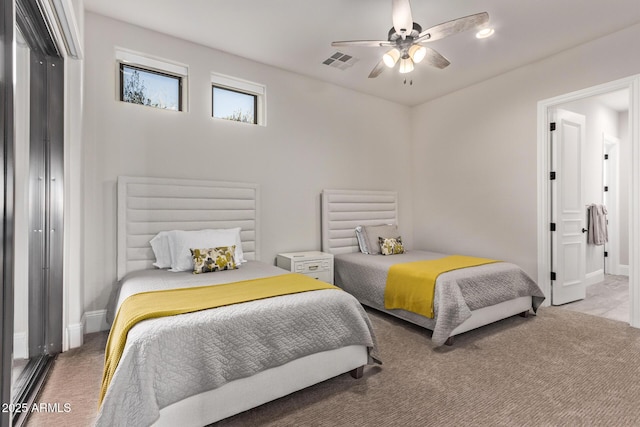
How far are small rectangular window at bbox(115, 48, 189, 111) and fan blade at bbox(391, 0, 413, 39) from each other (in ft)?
7.58

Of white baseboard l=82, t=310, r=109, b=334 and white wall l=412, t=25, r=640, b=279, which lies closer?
white baseboard l=82, t=310, r=109, b=334

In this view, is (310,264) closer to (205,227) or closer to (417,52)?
(205,227)

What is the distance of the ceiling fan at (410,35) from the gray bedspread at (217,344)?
6.55 ft

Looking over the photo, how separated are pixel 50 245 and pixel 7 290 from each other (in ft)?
5.10

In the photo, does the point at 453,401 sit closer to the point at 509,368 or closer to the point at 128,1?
the point at 509,368

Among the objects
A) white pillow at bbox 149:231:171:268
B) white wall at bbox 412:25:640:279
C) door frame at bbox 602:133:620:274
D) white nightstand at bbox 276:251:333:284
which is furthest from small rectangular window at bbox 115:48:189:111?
door frame at bbox 602:133:620:274

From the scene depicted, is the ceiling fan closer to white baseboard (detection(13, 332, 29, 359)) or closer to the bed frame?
the bed frame

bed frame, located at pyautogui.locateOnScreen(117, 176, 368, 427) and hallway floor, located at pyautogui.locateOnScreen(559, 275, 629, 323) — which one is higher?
bed frame, located at pyautogui.locateOnScreen(117, 176, 368, 427)

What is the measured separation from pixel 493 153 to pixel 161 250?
14.0ft

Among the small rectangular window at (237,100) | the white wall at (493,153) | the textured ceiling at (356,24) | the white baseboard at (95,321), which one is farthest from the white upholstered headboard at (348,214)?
the white baseboard at (95,321)

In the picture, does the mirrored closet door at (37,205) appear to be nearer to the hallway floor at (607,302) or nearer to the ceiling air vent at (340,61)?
the ceiling air vent at (340,61)

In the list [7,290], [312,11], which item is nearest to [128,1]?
[312,11]

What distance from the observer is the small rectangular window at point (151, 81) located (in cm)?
326

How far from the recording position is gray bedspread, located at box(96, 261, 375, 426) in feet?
4.86
